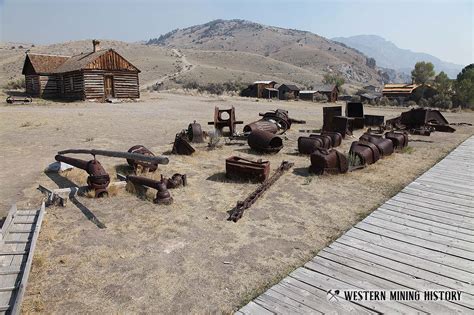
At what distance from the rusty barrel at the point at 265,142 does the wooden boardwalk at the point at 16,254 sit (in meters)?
6.69

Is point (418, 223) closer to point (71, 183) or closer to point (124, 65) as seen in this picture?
point (71, 183)

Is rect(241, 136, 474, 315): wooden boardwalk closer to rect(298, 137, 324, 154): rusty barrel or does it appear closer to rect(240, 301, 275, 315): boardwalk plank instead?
rect(240, 301, 275, 315): boardwalk plank

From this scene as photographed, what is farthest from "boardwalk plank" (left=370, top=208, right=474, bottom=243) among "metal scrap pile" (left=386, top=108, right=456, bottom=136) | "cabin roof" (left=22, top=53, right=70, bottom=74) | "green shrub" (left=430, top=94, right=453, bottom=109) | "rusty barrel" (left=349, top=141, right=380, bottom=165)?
"green shrub" (left=430, top=94, right=453, bottom=109)

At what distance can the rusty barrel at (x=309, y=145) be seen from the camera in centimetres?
1063

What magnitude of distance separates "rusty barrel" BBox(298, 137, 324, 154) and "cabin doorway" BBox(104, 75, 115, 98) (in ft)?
77.3

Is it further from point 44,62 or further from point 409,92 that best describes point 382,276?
point 409,92

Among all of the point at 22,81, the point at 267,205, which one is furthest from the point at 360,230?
the point at 22,81

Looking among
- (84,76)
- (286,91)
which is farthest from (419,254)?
(286,91)

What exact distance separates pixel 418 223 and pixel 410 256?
126 centimetres

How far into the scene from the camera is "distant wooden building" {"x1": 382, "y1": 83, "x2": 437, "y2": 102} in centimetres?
4862

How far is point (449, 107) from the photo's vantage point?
3997cm

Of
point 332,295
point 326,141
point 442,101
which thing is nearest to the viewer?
point 332,295

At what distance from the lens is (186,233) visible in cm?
542

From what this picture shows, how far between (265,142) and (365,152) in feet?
9.61
